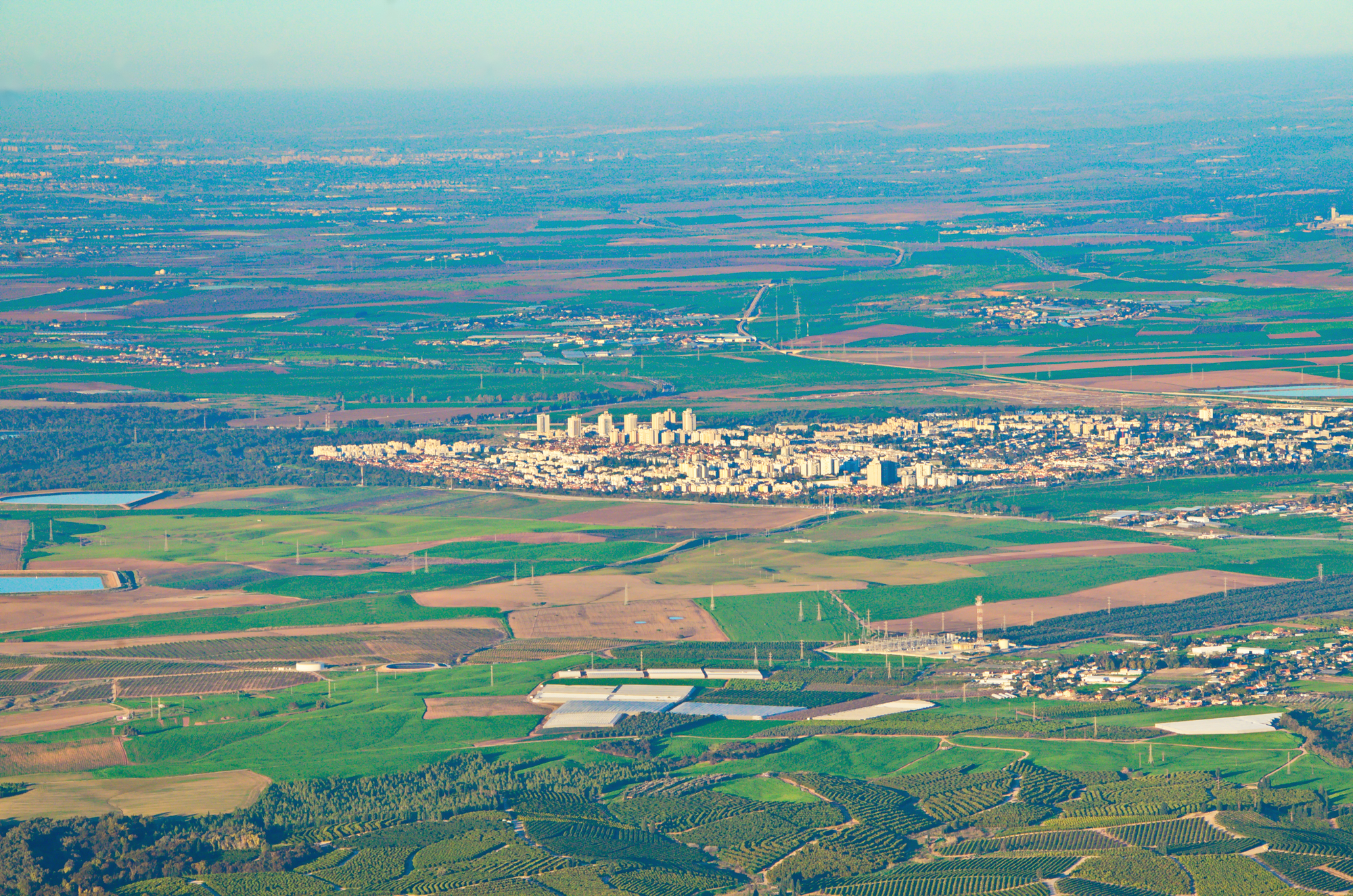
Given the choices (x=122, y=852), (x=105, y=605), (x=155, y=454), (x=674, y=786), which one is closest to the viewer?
(x=122, y=852)

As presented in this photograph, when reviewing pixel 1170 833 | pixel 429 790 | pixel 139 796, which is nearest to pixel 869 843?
pixel 1170 833

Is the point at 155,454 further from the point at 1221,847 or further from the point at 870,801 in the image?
the point at 1221,847

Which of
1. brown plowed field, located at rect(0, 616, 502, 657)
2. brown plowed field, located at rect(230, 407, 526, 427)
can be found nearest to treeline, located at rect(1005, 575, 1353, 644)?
brown plowed field, located at rect(0, 616, 502, 657)

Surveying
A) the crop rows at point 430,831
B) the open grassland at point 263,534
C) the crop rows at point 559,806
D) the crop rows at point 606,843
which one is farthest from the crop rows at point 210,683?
the crop rows at point 606,843

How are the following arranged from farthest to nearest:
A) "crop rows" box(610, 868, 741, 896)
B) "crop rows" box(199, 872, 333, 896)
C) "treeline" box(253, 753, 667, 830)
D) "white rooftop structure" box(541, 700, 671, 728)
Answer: "white rooftop structure" box(541, 700, 671, 728) < "treeline" box(253, 753, 667, 830) < "crop rows" box(199, 872, 333, 896) < "crop rows" box(610, 868, 741, 896)

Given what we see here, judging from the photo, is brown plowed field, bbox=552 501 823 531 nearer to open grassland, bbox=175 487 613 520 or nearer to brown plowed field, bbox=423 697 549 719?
open grassland, bbox=175 487 613 520

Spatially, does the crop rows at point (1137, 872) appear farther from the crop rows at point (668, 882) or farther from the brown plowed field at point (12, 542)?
the brown plowed field at point (12, 542)

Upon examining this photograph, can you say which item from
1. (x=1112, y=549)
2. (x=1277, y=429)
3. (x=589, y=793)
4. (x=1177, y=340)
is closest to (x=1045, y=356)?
(x=1177, y=340)
